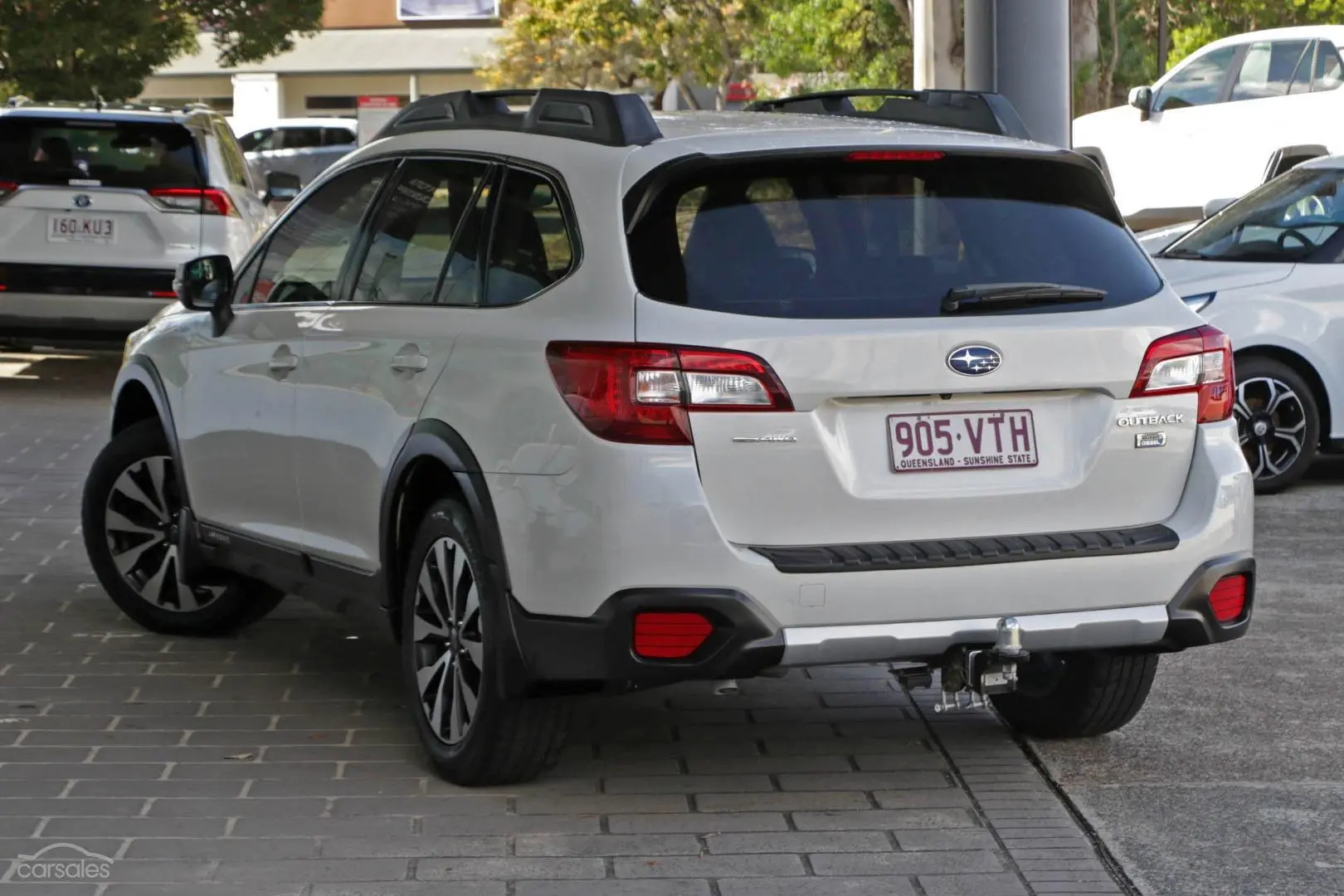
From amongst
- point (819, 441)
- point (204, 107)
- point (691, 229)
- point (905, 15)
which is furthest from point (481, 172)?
point (905, 15)

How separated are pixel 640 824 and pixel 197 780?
119cm

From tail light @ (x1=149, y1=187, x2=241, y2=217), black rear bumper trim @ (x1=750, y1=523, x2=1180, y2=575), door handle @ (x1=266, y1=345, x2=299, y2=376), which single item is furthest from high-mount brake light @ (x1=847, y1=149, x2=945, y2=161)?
tail light @ (x1=149, y1=187, x2=241, y2=217)

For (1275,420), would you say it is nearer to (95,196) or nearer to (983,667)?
(983,667)

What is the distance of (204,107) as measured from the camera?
15938 mm

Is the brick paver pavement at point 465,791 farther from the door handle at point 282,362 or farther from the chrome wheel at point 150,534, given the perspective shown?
the door handle at point 282,362

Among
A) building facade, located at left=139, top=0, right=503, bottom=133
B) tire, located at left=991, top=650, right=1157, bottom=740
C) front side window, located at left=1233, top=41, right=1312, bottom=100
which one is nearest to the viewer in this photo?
tire, located at left=991, top=650, right=1157, bottom=740

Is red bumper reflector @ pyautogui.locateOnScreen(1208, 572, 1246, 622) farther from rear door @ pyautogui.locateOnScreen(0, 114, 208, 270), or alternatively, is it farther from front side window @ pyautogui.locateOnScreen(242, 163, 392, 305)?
rear door @ pyautogui.locateOnScreen(0, 114, 208, 270)

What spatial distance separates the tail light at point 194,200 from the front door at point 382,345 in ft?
27.2

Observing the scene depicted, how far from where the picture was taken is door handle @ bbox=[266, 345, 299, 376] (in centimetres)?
655

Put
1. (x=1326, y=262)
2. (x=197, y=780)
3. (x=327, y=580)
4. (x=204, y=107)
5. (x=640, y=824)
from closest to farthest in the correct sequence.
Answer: (x=640, y=824)
(x=197, y=780)
(x=327, y=580)
(x=1326, y=262)
(x=204, y=107)

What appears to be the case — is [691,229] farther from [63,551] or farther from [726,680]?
[63,551]

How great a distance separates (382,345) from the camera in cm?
602

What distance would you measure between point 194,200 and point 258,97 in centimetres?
5961

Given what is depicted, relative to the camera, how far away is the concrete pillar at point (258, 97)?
71.9 metres
